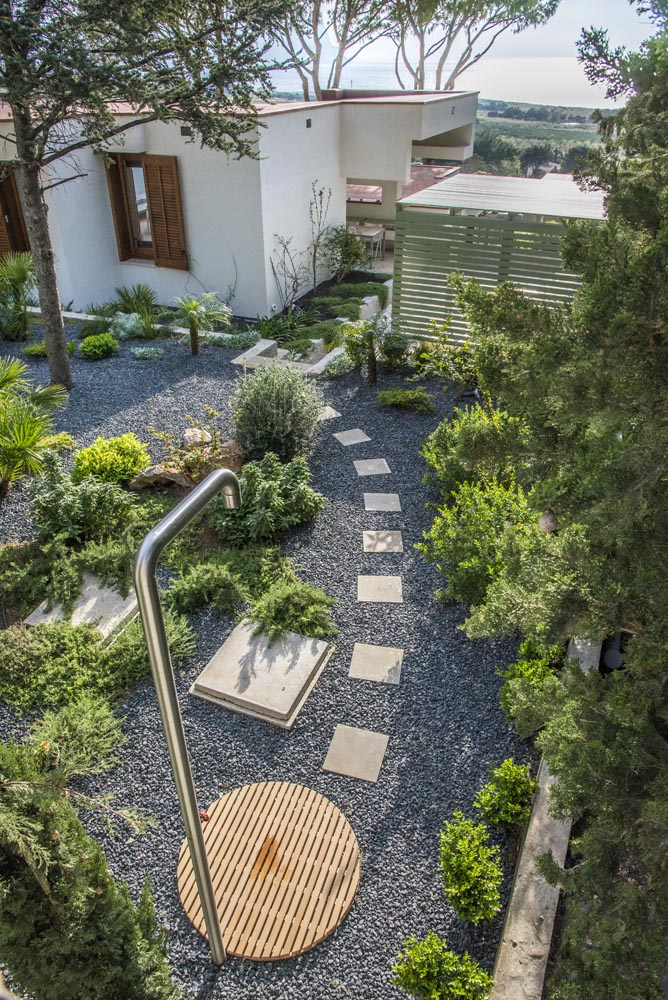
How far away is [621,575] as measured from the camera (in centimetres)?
234

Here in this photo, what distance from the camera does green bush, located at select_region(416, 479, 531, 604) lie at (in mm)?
4559

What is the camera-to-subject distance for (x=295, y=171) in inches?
447

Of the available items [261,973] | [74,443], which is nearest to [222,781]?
[261,973]

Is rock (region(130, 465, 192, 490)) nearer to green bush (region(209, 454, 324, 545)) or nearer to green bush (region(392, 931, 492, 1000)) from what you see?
green bush (region(209, 454, 324, 545))

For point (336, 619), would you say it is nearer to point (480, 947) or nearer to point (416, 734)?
point (416, 734)

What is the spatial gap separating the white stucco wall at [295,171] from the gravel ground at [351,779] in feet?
22.9

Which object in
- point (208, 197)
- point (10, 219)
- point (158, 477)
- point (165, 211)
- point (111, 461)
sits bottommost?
point (158, 477)

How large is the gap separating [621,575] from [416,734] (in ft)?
7.04

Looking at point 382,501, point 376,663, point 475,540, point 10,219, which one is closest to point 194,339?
point 382,501

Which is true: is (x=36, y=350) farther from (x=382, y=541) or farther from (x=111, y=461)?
(x=382, y=541)

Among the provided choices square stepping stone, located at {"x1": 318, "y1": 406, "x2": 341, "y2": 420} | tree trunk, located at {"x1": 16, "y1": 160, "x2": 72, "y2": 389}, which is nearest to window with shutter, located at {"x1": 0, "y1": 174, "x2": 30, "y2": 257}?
tree trunk, located at {"x1": 16, "y1": 160, "x2": 72, "y2": 389}

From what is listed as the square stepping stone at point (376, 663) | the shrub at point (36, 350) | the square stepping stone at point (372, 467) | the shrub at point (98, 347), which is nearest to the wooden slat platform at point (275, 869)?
the square stepping stone at point (376, 663)

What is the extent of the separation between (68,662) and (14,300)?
23.8ft

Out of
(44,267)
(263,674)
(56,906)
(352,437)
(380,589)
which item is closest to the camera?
(56,906)
